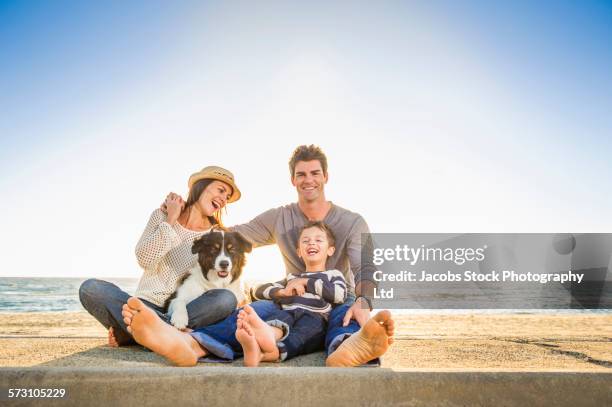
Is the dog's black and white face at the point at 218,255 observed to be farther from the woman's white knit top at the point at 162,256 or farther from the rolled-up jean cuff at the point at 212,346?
the rolled-up jean cuff at the point at 212,346

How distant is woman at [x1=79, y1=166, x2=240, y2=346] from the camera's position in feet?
9.92

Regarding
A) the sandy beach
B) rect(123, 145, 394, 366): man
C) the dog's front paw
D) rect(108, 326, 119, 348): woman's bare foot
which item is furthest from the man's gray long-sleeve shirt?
rect(108, 326, 119, 348): woman's bare foot

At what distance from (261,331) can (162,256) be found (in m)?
1.13

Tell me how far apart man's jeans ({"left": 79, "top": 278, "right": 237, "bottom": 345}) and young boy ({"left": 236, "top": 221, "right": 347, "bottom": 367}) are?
0.96 feet

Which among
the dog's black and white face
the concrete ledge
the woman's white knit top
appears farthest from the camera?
the dog's black and white face

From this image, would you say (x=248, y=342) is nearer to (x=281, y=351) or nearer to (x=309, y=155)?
(x=281, y=351)

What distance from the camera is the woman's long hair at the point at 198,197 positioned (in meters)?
3.51

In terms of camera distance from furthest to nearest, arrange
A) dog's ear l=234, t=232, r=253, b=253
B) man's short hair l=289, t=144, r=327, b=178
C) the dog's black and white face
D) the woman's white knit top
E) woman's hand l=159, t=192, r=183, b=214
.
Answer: man's short hair l=289, t=144, r=327, b=178 → dog's ear l=234, t=232, r=253, b=253 → woman's hand l=159, t=192, r=183, b=214 → the dog's black and white face → the woman's white knit top

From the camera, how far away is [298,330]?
275cm

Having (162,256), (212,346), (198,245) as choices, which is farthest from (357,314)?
(162,256)

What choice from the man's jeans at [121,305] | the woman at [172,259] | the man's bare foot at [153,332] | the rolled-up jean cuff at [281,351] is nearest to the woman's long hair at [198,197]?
the woman at [172,259]

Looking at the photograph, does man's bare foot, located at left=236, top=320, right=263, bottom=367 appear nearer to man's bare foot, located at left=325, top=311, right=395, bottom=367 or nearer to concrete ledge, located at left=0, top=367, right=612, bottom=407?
man's bare foot, located at left=325, top=311, right=395, bottom=367

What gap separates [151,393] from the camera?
1.68m

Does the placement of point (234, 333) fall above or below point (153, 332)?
below
